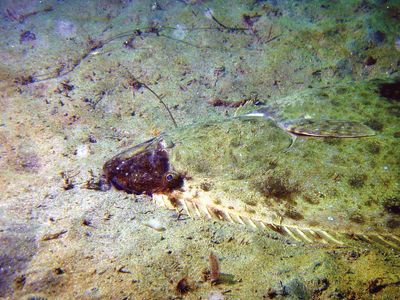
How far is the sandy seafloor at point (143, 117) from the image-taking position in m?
2.73

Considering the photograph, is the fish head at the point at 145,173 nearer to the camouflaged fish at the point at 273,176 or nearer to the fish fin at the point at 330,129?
the camouflaged fish at the point at 273,176

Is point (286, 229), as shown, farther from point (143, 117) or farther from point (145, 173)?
point (143, 117)

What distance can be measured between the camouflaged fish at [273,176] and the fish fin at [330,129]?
11 mm

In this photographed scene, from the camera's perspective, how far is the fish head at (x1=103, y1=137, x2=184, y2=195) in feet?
12.4

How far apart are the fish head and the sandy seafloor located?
224 mm

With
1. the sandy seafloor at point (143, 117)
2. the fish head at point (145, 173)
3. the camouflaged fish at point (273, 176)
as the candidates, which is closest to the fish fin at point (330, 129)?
the camouflaged fish at point (273, 176)

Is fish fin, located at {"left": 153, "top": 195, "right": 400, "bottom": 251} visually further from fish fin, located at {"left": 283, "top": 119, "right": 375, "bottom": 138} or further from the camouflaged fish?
fish fin, located at {"left": 283, "top": 119, "right": 375, "bottom": 138}

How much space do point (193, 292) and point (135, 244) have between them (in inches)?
35.8

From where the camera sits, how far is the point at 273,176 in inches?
132

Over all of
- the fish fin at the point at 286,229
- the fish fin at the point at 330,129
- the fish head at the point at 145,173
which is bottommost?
the fish fin at the point at 286,229

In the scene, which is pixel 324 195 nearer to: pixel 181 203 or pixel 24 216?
pixel 181 203

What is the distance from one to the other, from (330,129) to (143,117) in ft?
10.6

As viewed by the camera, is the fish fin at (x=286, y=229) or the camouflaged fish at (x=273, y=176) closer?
the fish fin at (x=286, y=229)

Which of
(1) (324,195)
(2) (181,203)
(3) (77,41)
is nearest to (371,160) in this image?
(1) (324,195)
